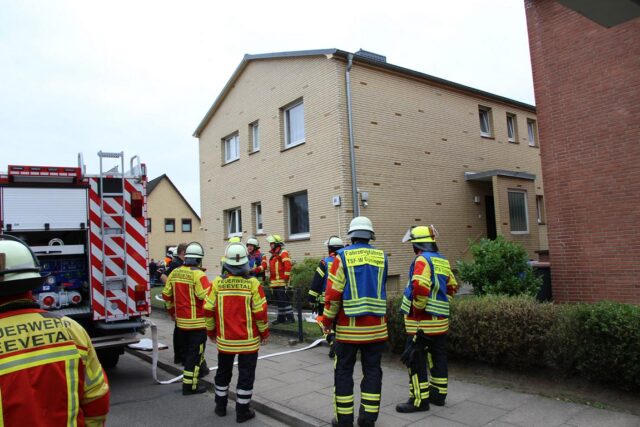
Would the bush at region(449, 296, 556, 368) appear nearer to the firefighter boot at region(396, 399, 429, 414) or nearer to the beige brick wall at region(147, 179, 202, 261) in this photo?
the firefighter boot at region(396, 399, 429, 414)

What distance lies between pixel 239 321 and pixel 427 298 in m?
1.98

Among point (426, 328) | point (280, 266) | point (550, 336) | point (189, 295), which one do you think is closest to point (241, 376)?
point (189, 295)

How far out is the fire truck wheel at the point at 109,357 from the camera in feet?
25.1

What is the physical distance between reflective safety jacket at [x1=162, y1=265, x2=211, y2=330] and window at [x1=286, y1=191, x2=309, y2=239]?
799cm

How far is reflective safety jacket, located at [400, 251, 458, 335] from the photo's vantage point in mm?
5066

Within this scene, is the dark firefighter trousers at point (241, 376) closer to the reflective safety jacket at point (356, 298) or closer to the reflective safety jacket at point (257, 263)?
the reflective safety jacket at point (356, 298)

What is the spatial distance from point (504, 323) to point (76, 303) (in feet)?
18.6

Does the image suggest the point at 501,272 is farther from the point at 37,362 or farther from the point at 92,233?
the point at 37,362

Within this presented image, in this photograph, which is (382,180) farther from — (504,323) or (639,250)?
(504,323)

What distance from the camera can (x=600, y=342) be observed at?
4.95m

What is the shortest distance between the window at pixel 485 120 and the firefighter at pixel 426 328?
537 inches

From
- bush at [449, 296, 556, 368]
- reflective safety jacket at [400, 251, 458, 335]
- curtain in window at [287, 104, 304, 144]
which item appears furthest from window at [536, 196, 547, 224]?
reflective safety jacket at [400, 251, 458, 335]

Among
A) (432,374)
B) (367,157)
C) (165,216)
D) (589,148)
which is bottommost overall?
(432,374)

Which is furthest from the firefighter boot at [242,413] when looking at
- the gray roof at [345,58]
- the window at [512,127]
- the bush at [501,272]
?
the window at [512,127]
